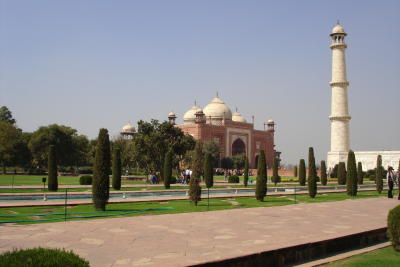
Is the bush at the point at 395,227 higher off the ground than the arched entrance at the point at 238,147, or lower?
lower

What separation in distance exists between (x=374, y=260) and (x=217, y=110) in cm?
5144

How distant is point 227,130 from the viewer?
5328cm

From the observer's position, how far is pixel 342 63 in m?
35.7

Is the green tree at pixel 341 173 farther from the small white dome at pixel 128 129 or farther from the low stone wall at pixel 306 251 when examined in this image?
the small white dome at pixel 128 129

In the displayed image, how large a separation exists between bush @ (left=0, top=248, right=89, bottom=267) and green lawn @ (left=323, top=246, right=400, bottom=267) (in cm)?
370

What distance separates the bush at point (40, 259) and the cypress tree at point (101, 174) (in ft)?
25.0

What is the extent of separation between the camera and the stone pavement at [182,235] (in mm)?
5000

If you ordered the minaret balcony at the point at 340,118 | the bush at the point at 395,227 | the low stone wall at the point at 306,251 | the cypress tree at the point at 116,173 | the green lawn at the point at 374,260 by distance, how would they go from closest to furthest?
the low stone wall at the point at 306,251 → the green lawn at the point at 374,260 → the bush at the point at 395,227 → the cypress tree at the point at 116,173 → the minaret balcony at the point at 340,118

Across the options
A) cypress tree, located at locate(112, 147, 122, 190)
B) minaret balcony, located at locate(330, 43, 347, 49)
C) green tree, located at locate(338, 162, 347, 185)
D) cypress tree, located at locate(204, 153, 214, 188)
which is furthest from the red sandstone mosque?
cypress tree, located at locate(112, 147, 122, 190)

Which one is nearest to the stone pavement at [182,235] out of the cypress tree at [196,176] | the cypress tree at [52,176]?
the cypress tree at [196,176]

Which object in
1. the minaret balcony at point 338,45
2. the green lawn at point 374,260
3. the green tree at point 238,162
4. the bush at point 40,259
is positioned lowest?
the green lawn at point 374,260

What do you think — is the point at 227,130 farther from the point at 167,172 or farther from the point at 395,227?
the point at 395,227

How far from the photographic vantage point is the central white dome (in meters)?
56.3

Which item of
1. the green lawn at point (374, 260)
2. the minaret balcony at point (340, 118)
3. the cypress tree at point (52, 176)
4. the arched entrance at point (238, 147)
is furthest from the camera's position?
the arched entrance at point (238, 147)
